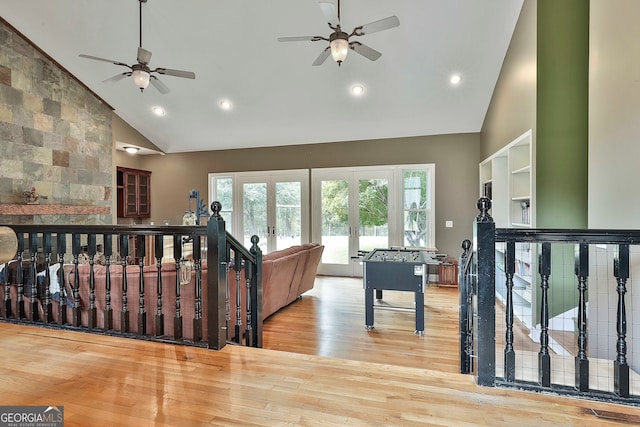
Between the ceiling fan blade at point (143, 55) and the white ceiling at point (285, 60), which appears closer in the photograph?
the ceiling fan blade at point (143, 55)

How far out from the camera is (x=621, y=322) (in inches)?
67.0

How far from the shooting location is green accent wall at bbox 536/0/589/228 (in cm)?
→ 349

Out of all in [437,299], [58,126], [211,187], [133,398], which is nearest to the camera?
[133,398]

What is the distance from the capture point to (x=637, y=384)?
6.46 ft

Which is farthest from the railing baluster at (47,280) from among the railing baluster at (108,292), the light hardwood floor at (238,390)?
the railing baluster at (108,292)

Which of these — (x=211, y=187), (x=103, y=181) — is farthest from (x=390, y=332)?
(x=103, y=181)

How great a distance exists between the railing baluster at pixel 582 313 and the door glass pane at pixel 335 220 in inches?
206

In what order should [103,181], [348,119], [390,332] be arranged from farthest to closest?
1. [103,181]
2. [348,119]
3. [390,332]

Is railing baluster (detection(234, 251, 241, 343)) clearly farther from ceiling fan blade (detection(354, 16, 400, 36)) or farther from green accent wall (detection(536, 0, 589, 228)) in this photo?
green accent wall (detection(536, 0, 589, 228))

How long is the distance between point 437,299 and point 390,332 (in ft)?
5.52

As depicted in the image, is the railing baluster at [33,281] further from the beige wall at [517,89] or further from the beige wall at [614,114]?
the beige wall at [517,89]

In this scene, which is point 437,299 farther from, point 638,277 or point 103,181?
point 103,181

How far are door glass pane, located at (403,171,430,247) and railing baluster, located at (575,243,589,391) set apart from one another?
4.88 metres

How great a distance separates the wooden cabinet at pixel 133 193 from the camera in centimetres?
766
